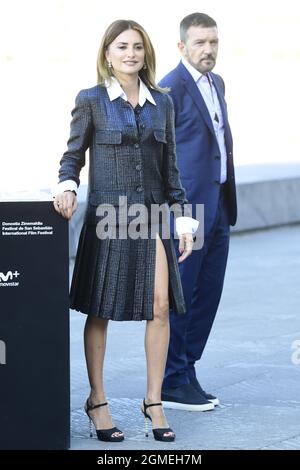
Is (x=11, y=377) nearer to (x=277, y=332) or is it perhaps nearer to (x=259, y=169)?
(x=277, y=332)

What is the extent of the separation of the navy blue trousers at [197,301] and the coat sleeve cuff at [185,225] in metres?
0.52

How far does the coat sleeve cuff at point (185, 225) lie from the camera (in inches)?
214

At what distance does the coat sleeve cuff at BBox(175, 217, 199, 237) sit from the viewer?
5438 millimetres

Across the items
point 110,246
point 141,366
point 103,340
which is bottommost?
point 141,366

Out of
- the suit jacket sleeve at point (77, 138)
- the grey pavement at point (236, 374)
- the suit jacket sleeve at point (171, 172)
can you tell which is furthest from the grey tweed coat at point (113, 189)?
the grey pavement at point (236, 374)

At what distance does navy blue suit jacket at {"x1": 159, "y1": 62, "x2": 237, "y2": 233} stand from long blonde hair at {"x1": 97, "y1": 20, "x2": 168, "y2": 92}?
0.53 m

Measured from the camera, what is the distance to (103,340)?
534cm

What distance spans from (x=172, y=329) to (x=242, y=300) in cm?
353

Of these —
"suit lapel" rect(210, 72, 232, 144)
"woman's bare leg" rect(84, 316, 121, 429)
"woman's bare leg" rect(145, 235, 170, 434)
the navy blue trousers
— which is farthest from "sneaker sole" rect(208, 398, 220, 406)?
"suit lapel" rect(210, 72, 232, 144)

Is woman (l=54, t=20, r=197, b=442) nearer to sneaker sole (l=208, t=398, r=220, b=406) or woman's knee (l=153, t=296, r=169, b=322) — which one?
woman's knee (l=153, t=296, r=169, b=322)

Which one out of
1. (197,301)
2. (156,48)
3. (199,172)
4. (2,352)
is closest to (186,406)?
(197,301)

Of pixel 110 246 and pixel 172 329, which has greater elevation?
pixel 110 246

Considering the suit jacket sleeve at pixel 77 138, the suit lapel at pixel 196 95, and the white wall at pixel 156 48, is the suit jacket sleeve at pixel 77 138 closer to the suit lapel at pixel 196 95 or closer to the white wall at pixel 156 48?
the suit lapel at pixel 196 95
